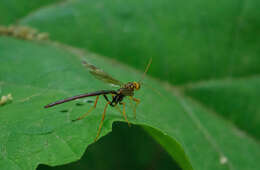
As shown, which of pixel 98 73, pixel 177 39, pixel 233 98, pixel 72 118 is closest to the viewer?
pixel 72 118

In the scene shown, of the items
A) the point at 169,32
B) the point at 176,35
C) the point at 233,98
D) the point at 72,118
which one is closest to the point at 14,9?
the point at 169,32

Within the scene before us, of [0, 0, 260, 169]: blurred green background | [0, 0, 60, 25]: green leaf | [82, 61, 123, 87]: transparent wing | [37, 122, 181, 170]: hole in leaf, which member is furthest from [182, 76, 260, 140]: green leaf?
[0, 0, 60, 25]: green leaf

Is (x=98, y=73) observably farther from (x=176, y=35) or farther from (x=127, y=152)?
(x=176, y=35)

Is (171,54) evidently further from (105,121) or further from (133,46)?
(105,121)

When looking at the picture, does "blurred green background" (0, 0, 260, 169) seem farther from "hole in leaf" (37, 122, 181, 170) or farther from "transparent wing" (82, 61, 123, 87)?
"transparent wing" (82, 61, 123, 87)

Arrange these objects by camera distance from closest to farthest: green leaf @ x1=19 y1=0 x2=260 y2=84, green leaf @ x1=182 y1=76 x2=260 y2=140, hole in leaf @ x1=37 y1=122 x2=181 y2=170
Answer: hole in leaf @ x1=37 y1=122 x2=181 y2=170 → green leaf @ x1=182 y1=76 x2=260 y2=140 → green leaf @ x1=19 y1=0 x2=260 y2=84

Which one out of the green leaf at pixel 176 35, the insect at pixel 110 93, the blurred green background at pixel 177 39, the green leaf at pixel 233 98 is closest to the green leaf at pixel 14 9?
the blurred green background at pixel 177 39
